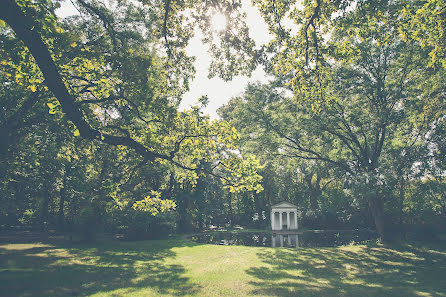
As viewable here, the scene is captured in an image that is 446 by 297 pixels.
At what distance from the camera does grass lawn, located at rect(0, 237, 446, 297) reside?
27.4 feet

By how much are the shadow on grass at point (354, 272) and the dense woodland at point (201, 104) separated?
3.72 metres

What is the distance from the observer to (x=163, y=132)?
372 inches

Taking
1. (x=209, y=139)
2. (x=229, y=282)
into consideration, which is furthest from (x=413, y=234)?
(x=209, y=139)

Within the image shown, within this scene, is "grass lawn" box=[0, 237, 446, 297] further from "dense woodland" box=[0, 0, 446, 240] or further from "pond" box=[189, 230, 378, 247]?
"pond" box=[189, 230, 378, 247]

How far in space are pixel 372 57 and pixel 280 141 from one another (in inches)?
382

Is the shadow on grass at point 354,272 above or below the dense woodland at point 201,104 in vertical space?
below

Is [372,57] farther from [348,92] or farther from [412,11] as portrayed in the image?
[412,11]

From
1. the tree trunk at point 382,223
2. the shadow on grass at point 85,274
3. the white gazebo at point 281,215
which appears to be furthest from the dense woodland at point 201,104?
the white gazebo at point 281,215

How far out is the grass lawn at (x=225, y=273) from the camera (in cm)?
836

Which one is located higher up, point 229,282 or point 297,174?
point 297,174

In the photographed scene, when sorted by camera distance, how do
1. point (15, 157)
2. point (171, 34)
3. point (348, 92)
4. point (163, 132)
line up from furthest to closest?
point (348, 92)
point (15, 157)
point (171, 34)
point (163, 132)

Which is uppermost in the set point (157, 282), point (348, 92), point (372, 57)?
point (372, 57)

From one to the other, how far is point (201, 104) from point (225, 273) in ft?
25.3

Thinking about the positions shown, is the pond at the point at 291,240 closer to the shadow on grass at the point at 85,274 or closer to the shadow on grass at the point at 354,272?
the shadow on grass at the point at 354,272
